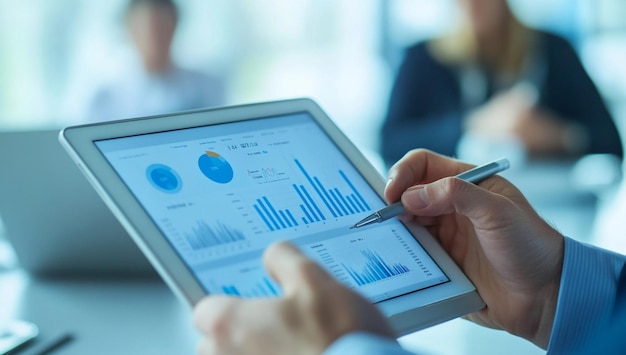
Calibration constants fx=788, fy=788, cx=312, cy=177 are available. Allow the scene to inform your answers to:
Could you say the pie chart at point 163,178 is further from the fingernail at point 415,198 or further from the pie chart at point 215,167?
the fingernail at point 415,198

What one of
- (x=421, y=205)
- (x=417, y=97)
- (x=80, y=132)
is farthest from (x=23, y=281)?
(x=417, y=97)

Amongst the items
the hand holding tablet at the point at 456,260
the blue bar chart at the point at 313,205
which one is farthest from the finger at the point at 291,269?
the blue bar chart at the point at 313,205

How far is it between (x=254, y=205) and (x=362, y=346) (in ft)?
0.84

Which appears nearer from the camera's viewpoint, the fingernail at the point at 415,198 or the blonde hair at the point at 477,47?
the fingernail at the point at 415,198

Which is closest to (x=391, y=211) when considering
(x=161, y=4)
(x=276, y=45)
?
(x=161, y=4)

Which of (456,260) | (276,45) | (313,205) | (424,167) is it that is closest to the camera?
(313,205)

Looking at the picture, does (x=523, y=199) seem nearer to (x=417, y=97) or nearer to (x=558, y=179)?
(x=558, y=179)

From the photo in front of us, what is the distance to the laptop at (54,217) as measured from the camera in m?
1.02

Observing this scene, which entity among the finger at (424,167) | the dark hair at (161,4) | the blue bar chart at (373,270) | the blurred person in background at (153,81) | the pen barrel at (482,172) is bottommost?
the blue bar chart at (373,270)

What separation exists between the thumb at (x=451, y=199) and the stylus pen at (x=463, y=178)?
0.02m

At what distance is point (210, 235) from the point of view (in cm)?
70

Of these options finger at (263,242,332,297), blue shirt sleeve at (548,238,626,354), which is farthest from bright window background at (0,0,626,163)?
finger at (263,242,332,297)

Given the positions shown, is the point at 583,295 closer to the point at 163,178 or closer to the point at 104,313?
the point at 163,178

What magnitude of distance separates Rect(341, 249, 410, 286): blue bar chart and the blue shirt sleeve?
0.19 meters
